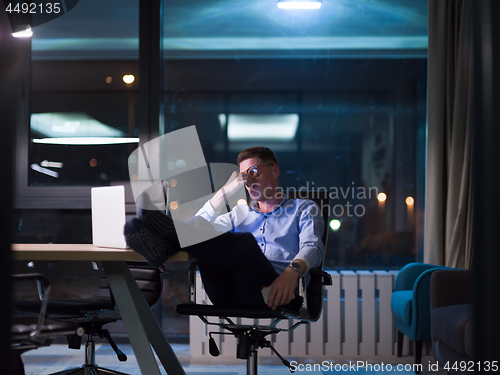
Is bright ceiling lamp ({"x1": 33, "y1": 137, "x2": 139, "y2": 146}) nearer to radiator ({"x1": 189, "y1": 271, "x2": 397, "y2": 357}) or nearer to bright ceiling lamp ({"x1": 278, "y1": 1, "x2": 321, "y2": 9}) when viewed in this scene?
radiator ({"x1": 189, "y1": 271, "x2": 397, "y2": 357})

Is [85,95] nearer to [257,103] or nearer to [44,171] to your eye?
[44,171]

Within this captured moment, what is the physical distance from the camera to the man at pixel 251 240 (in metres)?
1.40

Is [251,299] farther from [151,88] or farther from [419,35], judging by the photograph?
[419,35]

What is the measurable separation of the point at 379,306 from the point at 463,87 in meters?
1.64

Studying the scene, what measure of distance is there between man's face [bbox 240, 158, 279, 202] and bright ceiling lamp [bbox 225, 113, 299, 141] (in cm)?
153

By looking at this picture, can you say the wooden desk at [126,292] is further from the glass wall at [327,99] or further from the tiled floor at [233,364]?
the glass wall at [327,99]

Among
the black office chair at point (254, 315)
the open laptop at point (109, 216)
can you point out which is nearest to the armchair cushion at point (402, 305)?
the black office chair at point (254, 315)

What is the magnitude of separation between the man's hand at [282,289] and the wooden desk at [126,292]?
50 cm

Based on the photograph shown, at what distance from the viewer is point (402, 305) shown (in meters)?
2.73

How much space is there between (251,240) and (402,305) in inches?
60.7

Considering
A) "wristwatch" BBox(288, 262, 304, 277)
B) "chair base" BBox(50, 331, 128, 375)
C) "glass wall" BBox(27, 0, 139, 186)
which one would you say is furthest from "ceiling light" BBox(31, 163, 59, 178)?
"wristwatch" BBox(288, 262, 304, 277)

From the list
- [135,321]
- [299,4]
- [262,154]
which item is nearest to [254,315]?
[135,321]

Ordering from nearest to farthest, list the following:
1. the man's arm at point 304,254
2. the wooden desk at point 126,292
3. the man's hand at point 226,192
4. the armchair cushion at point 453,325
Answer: the wooden desk at point 126,292, the man's arm at point 304,254, the armchair cushion at point 453,325, the man's hand at point 226,192

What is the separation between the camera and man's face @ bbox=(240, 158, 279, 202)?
220cm
